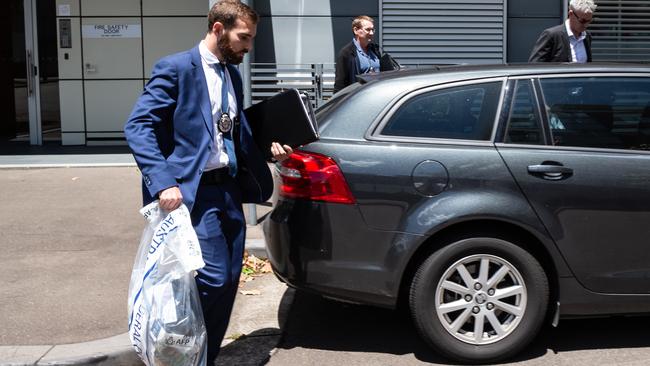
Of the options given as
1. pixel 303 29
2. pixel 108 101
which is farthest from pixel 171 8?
pixel 303 29

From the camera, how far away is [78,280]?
6.17 meters

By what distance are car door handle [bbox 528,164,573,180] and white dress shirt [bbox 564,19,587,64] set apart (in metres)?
2.71

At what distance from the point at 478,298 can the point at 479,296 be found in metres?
0.01

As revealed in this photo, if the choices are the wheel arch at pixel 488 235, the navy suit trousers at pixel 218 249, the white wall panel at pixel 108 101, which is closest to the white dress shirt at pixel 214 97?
the navy suit trousers at pixel 218 249

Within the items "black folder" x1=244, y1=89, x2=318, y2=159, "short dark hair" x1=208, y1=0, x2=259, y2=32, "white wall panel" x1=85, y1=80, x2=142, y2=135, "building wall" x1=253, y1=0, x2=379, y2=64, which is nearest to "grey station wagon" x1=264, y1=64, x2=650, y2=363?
"black folder" x1=244, y1=89, x2=318, y2=159

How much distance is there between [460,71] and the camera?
16.0ft

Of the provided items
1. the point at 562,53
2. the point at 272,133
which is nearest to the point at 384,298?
the point at 272,133

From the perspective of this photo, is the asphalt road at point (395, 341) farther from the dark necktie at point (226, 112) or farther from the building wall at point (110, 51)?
the building wall at point (110, 51)

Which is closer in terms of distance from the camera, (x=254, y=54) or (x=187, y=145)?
(x=187, y=145)

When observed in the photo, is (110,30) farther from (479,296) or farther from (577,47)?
(479,296)

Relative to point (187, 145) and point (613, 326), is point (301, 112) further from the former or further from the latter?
point (613, 326)

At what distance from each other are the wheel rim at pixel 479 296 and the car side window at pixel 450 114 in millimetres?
723

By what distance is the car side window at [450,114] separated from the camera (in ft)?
15.5

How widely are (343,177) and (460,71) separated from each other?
3.23 feet
